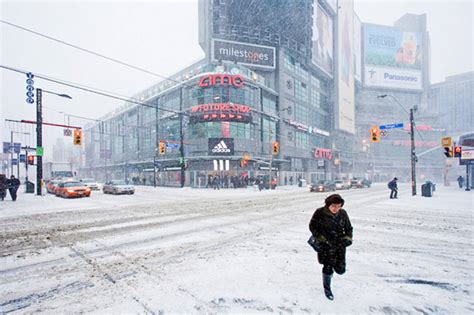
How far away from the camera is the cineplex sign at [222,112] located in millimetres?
30734

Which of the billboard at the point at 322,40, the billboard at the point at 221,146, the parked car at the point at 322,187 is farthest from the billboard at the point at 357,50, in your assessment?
the billboard at the point at 221,146

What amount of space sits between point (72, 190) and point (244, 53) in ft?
99.8

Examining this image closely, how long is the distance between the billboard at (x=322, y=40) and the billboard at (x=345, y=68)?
355cm

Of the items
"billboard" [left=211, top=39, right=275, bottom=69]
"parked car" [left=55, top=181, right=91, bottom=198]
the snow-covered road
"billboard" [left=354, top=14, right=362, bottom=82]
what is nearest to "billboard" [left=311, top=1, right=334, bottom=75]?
"billboard" [left=211, top=39, right=275, bottom=69]

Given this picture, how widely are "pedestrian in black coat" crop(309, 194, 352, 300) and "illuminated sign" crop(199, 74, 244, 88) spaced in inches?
1190

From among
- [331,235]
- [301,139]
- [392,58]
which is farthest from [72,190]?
[392,58]

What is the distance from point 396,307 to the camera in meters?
3.25

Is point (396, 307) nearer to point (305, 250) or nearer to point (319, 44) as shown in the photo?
point (305, 250)

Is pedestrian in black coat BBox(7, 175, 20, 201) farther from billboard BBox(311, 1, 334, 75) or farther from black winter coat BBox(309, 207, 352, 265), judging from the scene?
billboard BBox(311, 1, 334, 75)

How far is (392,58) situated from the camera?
82.6 meters

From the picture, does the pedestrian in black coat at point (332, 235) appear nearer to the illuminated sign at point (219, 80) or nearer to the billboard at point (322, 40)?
the illuminated sign at point (219, 80)

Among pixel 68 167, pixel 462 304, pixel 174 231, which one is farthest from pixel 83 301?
pixel 68 167

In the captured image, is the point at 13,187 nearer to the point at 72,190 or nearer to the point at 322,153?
the point at 72,190

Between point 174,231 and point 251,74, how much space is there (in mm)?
32794
